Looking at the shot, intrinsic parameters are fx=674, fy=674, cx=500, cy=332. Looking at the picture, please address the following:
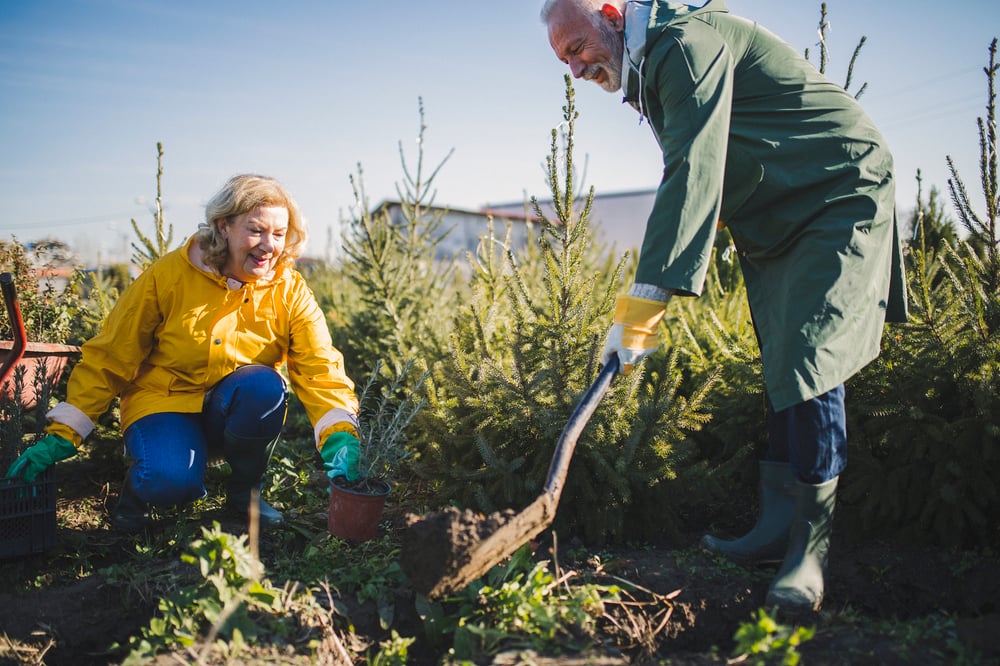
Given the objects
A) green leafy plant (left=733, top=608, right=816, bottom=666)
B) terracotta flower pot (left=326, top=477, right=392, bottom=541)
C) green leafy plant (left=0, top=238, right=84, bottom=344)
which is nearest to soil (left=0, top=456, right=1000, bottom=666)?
green leafy plant (left=733, top=608, right=816, bottom=666)

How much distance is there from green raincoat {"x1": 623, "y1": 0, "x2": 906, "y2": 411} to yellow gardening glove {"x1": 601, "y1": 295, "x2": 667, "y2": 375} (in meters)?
0.08

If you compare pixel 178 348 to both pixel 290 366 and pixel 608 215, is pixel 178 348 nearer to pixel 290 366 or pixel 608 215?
pixel 290 366

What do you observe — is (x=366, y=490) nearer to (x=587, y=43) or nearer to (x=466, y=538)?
(x=466, y=538)

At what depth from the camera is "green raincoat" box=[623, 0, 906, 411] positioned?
2059 mm

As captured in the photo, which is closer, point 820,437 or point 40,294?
point 820,437

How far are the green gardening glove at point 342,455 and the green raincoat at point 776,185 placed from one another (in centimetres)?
131

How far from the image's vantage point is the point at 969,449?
2441 mm

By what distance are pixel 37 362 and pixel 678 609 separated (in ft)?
9.80

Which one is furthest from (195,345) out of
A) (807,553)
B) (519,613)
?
(807,553)

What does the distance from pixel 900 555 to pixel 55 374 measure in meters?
3.72

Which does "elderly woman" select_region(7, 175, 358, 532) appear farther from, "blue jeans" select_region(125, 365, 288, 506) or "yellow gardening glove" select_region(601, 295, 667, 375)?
"yellow gardening glove" select_region(601, 295, 667, 375)

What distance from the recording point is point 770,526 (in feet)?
8.07

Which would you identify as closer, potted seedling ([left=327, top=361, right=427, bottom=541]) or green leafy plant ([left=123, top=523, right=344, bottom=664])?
green leafy plant ([left=123, top=523, right=344, bottom=664])

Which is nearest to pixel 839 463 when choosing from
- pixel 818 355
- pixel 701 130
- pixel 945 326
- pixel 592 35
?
pixel 818 355
